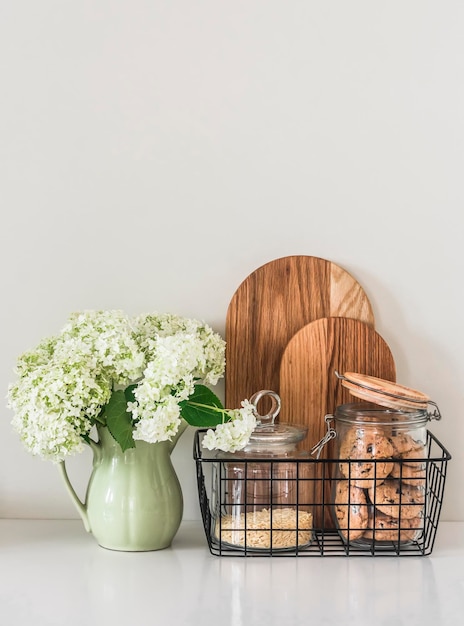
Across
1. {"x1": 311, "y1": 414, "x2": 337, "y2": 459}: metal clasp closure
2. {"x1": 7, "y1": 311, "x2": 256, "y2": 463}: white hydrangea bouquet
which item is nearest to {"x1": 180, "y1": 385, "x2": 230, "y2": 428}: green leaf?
{"x1": 7, "y1": 311, "x2": 256, "y2": 463}: white hydrangea bouquet

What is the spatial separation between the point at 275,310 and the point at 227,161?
0.27m

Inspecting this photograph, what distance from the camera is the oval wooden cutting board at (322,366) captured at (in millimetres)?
1291

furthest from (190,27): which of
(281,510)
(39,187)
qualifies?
(281,510)

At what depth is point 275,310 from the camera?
1.32 meters

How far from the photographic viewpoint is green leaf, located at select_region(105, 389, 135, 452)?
3.69ft

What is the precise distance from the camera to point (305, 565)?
1.13 metres

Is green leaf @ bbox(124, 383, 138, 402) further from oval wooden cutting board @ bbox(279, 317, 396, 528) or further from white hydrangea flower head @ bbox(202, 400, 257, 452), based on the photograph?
oval wooden cutting board @ bbox(279, 317, 396, 528)

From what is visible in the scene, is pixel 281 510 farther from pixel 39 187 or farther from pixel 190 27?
pixel 190 27

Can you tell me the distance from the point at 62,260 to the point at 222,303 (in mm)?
289

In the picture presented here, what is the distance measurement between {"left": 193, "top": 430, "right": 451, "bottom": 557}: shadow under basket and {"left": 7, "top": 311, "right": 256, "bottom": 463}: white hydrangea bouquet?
0.07m

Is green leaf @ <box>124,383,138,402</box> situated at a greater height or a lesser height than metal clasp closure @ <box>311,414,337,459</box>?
greater

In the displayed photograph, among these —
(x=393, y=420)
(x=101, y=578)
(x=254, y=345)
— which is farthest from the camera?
(x=254, y=345)

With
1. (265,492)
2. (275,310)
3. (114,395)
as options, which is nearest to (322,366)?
(275,310)

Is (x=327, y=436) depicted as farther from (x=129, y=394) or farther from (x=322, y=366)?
(x=129, y=394)
